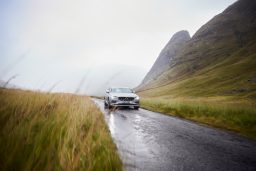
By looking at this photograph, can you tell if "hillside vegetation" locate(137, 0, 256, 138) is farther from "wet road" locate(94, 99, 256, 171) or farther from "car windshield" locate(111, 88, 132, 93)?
"car windshield" locate(111, 88, 132, 93)

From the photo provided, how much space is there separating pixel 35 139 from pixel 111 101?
1358 centimetres

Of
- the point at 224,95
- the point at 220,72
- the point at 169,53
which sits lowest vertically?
the point at 224,95

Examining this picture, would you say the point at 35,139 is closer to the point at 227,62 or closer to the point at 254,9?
the point at 227,62

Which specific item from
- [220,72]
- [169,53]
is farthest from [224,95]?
[169,53]

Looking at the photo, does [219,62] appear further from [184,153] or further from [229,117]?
[184,153]

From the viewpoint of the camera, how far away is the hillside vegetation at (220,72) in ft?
41.5

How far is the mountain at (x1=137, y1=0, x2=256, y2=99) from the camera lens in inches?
2798

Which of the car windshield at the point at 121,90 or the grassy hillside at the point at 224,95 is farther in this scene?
the car windshield at the point at 121,90

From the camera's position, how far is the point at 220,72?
8506 centimetres

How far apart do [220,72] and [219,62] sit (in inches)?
786

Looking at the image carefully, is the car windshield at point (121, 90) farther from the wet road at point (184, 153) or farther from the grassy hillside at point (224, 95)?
the wet road at point (184, 153)

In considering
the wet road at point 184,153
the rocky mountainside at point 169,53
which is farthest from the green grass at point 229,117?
the rocky mountainside at point 169,53

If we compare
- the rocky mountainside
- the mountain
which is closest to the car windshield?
the mountain

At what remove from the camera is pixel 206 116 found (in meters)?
12.1
